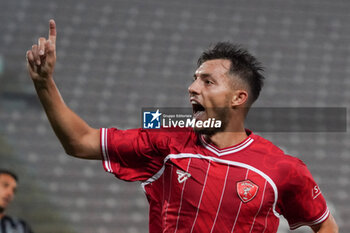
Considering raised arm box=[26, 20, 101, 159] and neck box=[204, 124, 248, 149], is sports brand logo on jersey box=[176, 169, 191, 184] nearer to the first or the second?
neck box=[204, 124, 248, 149]

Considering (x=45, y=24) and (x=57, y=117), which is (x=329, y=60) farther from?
(x=57, y=117)

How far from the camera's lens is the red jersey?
71.8 inches

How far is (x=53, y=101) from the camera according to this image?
1632 mm

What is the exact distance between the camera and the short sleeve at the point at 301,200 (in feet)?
6.25

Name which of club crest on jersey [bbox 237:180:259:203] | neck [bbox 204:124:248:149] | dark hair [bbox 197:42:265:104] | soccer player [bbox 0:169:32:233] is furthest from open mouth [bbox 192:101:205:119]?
soccer player [bbox 0:169:32:233]

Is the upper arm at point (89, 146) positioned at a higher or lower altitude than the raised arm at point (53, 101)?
lower

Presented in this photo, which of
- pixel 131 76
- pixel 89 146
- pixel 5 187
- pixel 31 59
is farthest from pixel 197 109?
pixel 131 76

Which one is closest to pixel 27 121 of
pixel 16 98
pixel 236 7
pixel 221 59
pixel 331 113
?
pixel 16 98

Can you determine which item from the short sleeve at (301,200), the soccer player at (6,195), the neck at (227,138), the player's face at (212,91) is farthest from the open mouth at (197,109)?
the soccer player at (6,195)

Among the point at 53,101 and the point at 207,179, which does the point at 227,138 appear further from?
the point at 53,101

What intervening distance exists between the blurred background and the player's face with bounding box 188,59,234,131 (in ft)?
10.4

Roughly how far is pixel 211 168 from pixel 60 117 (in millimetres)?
632

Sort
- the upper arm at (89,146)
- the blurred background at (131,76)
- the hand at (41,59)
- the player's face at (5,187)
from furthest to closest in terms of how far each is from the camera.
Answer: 1. the blurred background at (131,76)
2. the player's face at (5,187)
3. the upper arm at (89,146)
4. the hand at (41,59)

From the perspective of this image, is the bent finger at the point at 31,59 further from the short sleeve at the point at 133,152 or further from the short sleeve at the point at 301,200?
the short sleeve at the point at 301,200
